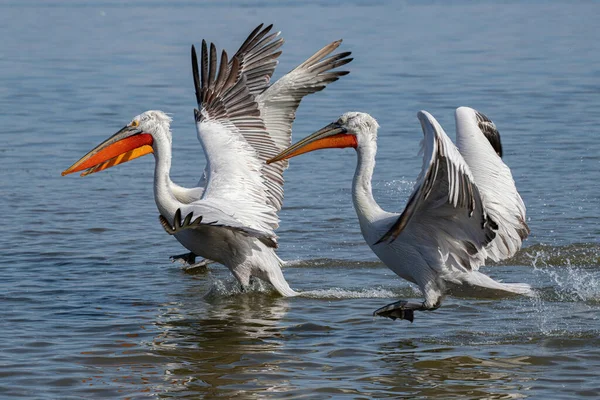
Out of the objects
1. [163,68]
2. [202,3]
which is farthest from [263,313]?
[202,3]

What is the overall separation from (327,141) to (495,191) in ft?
3.62

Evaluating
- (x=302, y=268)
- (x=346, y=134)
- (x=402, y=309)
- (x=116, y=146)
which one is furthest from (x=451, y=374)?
(x=116, y=146)

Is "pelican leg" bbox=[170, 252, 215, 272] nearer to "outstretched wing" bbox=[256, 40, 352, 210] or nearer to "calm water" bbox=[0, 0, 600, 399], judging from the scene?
"calm water" bbox=[0, 0, 600, 399]

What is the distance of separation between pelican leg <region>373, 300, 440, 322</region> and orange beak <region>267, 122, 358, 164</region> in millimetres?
1047

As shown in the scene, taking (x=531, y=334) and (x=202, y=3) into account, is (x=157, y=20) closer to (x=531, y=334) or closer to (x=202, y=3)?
(x=202, y=3)

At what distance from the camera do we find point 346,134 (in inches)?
269

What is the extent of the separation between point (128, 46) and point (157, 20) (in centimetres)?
759

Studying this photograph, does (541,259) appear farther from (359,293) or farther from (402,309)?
(402,309)

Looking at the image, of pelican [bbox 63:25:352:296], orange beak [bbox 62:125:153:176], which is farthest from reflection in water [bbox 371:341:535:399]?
orange beak [bbox 62:125:153:176]

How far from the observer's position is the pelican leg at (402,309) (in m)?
6.52

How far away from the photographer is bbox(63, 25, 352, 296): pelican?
23.6 ft

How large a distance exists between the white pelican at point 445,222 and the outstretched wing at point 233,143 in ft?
1.69

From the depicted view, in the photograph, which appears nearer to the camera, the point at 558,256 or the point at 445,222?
the point at 445,222

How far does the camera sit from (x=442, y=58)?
71.5 ft
